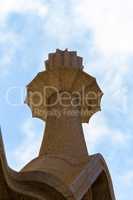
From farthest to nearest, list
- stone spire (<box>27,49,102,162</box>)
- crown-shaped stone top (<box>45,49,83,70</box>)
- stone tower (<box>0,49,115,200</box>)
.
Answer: crown-shaped stone top (<box>45,49,83,70</box>)
stone spire (<box>27,49,102,162</box>)
stone tower (<box>0,49,115,200</box>)

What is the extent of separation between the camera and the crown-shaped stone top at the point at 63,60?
14.8 metres

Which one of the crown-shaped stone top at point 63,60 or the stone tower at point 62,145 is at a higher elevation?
the crown-shaped stone top at point 63,60

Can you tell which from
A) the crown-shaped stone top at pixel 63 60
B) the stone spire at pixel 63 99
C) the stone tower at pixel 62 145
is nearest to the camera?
the stone tower at pixel 62 145

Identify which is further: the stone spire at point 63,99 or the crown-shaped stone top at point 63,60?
the crown-shaped stone top at point 63,60

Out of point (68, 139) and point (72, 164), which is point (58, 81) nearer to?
point (68, 139)

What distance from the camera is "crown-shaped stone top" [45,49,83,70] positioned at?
14.8m

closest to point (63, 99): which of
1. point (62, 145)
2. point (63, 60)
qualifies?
point (63, 60)

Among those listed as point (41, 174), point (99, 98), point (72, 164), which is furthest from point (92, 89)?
point (41, 174)

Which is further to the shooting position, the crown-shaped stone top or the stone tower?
the crown-shaped stone top

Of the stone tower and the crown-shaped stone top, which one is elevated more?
the crown-shaped stone top

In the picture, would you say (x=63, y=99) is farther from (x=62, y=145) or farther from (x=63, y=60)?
(x=62, y=145)

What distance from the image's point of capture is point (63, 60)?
14.9 m

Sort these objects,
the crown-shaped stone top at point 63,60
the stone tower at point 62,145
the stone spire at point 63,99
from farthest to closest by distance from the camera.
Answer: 1. the crown-shaped stone top at point 63,60
2. the stone spire at point 63,99
3. the stone tower at point 62,145

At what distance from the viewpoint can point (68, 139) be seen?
13883 mm
